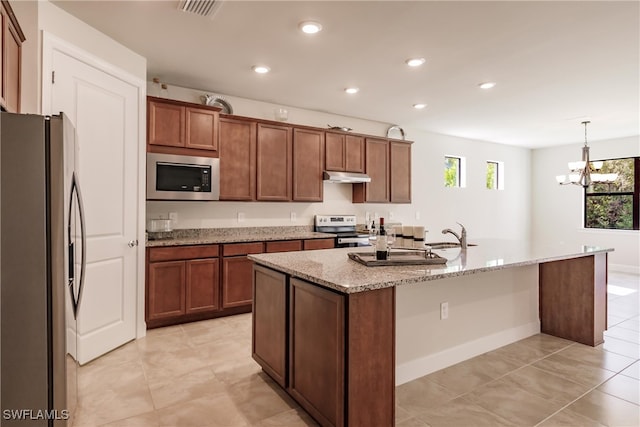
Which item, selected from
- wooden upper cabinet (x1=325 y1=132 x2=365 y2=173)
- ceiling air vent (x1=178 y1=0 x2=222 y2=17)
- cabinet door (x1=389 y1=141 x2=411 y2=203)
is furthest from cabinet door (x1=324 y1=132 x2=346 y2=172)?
ceiling air vent (x1=178 y1=0 x2=222 y2=17)

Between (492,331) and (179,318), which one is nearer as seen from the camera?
(492,331)

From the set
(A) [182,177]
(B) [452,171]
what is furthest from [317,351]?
(B) [452,171]

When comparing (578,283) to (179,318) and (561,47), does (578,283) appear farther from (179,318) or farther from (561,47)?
(179,318)

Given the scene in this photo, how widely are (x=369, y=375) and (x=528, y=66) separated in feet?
10.9

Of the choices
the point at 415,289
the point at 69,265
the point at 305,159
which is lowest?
the point at 415,289

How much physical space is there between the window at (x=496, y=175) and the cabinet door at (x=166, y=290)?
6.56 meters

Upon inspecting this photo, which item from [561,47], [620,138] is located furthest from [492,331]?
[620,138]

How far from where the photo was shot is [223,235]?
439cm

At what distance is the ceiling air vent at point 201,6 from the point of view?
7.86ft

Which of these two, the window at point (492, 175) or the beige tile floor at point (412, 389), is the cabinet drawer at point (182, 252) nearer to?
the beige tile floor at point (412, 389)

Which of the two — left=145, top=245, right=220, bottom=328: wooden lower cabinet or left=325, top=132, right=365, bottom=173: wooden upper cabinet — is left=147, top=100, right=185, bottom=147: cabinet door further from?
left=325, top=132, right=365, bottom=173: wooden upper cabinet

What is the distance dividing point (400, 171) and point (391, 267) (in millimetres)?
3778

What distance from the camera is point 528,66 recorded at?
3.48 m

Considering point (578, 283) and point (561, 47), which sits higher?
point (561, 47)
